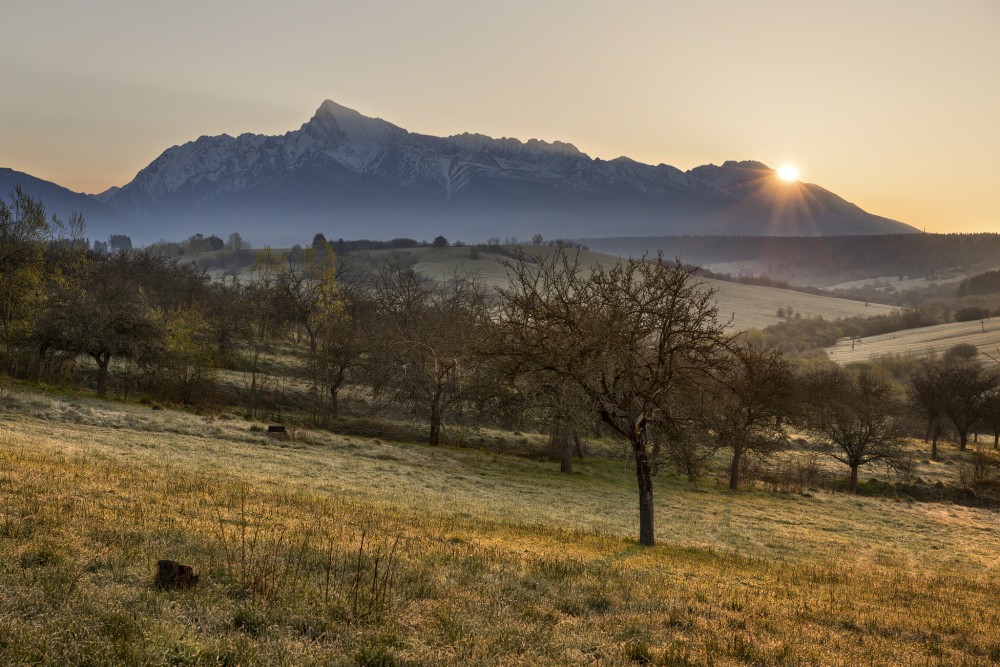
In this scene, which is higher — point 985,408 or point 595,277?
point 595,277

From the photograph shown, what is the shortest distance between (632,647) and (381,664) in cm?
337

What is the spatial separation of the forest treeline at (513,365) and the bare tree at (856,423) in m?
0.24

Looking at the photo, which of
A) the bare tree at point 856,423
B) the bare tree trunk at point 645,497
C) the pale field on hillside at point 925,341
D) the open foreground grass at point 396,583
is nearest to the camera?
the open foreground grass at point 396,583

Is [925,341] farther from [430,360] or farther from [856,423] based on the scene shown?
[430,360]

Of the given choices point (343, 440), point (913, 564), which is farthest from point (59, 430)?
point (913, 564)

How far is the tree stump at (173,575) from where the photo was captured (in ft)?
27.3

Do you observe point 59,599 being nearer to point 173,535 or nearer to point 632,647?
point 173,535

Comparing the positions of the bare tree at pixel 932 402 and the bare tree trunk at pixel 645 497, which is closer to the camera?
the bare tree trunk at pixel 645 497

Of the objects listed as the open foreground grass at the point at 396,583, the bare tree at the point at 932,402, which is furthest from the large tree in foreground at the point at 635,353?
the bare tree at the point at 932,402

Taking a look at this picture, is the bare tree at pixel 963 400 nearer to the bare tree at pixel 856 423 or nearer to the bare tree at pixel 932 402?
the bare tree at pixel 932 402

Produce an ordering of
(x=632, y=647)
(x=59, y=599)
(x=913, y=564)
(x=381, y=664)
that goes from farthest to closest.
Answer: (x=913, y=564)
(x=632, y=647)
(x=59, y=599)
(x=381, y=664)

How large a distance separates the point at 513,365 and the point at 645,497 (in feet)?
23.5

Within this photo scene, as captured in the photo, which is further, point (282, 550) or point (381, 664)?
point (282, 550)

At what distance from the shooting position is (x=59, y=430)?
2828cm
